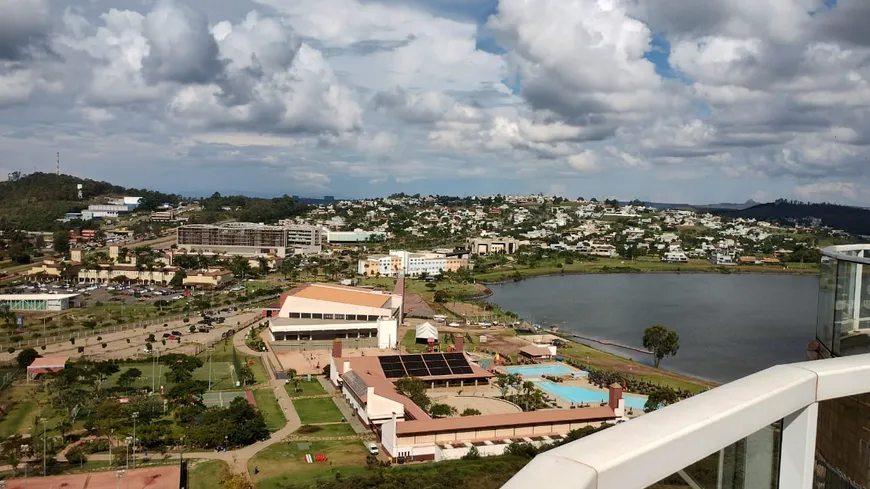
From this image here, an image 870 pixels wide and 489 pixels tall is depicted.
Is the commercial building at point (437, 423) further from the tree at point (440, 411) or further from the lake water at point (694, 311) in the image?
the lake water at point (694, 311)

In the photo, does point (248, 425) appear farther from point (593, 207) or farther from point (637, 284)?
point (593, 207)

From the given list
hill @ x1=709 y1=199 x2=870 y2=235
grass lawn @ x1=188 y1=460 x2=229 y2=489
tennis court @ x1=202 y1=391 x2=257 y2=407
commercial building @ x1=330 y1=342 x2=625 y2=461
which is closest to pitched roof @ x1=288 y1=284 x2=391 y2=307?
commercial building @ x1=330 y1=342 x2=625 y2=461

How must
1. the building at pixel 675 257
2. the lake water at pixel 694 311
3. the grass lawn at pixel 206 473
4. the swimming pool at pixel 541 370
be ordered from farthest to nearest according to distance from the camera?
the building at pixel 675 257 < the lake water at pixel 694 311 < the swimming pool at pixel 541 370 < the grass lawn at pixel 206 473

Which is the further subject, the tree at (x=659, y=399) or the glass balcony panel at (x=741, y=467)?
the tree at (x=659, y=399)

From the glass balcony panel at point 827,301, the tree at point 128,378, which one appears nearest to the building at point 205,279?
the tree at point 128,378

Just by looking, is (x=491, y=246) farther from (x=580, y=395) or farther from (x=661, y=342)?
(x=580, y=395)

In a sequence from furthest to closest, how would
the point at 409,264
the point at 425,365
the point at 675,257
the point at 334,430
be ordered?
the point at 675,257, the point at 409,264, the point at 425,365, the point at 334,430

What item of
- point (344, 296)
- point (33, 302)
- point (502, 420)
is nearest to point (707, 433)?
point (502, 420)
